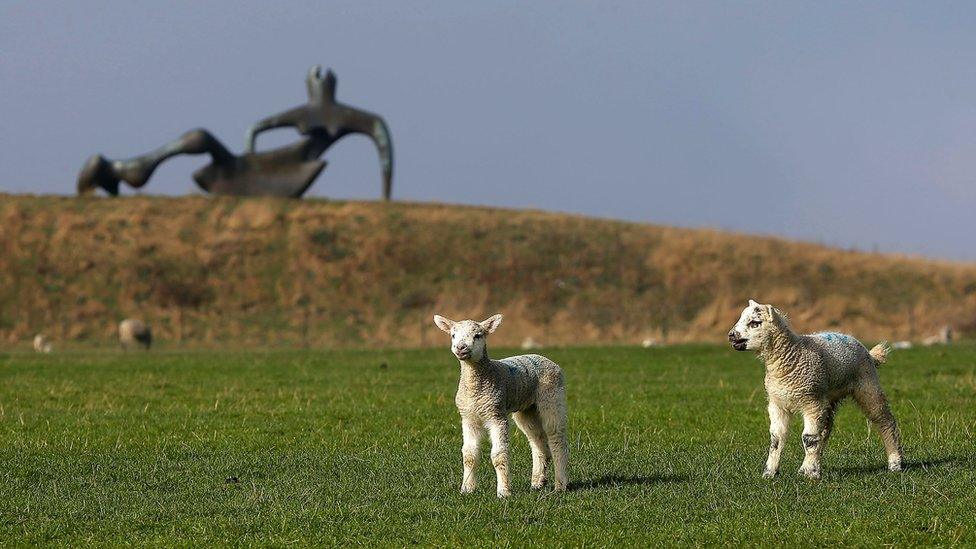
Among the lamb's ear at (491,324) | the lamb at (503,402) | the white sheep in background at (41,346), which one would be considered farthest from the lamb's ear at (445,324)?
the white sheep in background at (41,346)

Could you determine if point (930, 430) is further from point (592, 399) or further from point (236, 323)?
point (236, 323)

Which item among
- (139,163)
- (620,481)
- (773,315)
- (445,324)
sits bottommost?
(620,481)

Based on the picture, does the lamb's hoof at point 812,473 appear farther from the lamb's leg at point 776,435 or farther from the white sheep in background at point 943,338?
the white sheep in background at point 943,338

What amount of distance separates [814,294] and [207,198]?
3917cm

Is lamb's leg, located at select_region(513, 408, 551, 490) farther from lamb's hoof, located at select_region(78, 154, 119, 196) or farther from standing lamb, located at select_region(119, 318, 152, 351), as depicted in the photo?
lamb's hoof, located at select_region(78, 154, 119, 196)

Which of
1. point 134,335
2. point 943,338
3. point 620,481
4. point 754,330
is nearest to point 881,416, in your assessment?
point 754,330

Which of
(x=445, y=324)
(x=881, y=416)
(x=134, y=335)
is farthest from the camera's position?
(x=134, y=335)

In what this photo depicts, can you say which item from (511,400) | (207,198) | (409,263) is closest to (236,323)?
(409,263)

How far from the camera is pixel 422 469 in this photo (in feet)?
57.8

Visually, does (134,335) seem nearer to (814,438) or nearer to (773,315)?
(773,315)

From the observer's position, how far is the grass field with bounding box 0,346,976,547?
13031mm

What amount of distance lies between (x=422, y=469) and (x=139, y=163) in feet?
227

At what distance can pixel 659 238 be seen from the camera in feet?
287

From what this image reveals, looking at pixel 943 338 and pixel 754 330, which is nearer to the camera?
pixel 754 330
